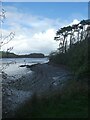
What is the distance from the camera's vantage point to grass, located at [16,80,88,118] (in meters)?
12.4

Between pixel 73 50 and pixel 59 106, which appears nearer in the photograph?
pixel 59 106

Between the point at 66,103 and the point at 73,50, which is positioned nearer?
the point at 66,103

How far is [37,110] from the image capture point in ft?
43.9

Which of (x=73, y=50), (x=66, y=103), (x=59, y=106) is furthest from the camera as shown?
(x=73, y=50)

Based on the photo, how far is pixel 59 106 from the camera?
13836mm

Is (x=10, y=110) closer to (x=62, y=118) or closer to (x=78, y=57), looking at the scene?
(x=62, y=118)

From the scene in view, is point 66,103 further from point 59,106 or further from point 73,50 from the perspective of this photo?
point 73,50

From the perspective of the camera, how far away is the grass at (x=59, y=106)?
1238 centimetres

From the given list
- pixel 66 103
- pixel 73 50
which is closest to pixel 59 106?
pixel 66 103

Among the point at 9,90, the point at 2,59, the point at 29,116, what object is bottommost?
the point at 29,116

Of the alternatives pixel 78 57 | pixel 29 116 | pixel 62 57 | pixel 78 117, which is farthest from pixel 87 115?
pixel 62 57

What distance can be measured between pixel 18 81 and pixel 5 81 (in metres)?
0.88

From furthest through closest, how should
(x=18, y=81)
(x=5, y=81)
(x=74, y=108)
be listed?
(x=74, y=108) → (x=18, y=81) → (x=5, y=81)

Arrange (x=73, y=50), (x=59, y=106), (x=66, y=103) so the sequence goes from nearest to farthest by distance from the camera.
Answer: (x=59, y=106)
(x=66, y=103)
(x=73, y=50)
